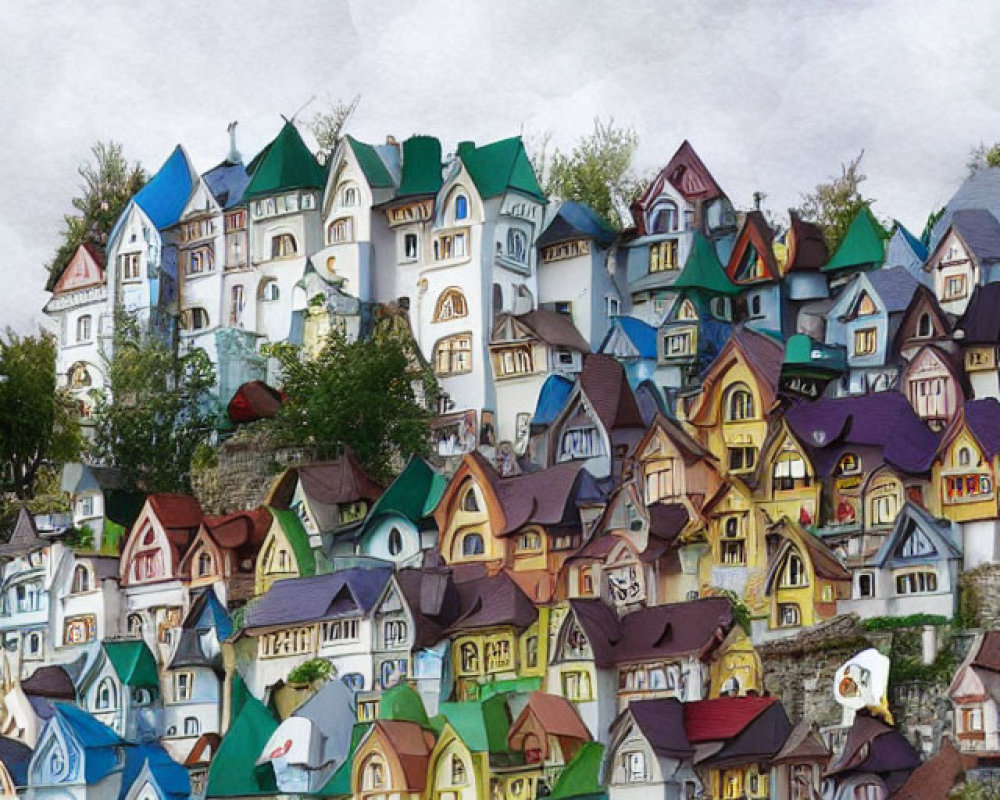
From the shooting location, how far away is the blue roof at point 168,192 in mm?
84500

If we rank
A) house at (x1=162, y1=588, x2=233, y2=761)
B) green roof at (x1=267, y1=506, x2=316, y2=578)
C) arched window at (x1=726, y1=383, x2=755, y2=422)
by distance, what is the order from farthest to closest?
green roof at (x1=267, y1=506, x2=316, y2=578), house at (x1=162, y1=588, x2=233, y2=761), arched window at (x1=726, y1=383, x2=755, y2=422)

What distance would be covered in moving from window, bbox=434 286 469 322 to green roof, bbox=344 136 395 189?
4.99 metres

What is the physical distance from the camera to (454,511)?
68.2 m

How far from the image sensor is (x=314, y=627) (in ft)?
221

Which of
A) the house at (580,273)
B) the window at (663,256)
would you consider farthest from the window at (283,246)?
the window at (663,256)

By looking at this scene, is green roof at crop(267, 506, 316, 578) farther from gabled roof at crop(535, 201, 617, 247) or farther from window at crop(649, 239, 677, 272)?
window at crop(649, 239, 677, 272)

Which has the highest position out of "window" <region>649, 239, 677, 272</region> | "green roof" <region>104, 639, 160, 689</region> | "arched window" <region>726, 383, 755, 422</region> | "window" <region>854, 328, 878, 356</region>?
"window" <region>649, 239, 677, 272</region>

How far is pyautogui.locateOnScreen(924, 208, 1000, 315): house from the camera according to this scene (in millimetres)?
68812

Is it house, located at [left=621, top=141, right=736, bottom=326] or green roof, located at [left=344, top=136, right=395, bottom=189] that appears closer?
house, located at [left=621, top=141, right=736, bottom=326]

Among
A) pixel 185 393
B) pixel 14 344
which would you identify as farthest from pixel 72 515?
pixel 14 344

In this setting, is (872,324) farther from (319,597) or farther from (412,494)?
(319,597)

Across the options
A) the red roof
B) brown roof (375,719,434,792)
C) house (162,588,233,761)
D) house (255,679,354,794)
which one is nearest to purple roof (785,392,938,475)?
the red roof

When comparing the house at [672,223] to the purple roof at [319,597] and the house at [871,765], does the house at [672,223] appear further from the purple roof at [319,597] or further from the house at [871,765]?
the house at [871,765]

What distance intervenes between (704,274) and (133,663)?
66.9ft
